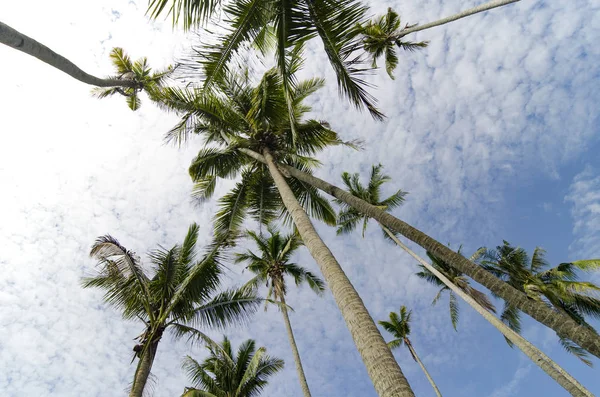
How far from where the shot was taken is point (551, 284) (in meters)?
15.9

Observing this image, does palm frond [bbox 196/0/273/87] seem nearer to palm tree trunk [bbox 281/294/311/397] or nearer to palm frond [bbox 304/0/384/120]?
palm frond [bbox 304/0/384/120]

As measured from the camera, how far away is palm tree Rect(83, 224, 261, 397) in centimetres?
863

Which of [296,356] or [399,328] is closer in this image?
[296,356]

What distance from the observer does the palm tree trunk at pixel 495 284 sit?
3.88 m

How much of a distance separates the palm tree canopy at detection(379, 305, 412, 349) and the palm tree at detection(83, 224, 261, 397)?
16.5 m

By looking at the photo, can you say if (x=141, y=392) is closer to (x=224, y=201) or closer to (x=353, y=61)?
(x=224, y=201)

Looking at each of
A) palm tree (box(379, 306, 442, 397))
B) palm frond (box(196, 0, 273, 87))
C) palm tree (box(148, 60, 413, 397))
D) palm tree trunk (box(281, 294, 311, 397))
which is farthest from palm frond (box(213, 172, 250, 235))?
palm tree (box(379, 306, 442, 397))

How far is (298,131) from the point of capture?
32.6ft

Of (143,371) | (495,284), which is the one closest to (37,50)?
(495,284)

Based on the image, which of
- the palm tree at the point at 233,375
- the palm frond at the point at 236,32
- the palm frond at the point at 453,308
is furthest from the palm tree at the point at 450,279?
the palm frond at the point at 236,32

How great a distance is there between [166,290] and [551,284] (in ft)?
59.6

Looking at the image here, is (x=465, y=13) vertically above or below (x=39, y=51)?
above

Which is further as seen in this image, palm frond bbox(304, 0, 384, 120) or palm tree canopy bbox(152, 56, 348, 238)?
palm tree canopy bbox(152, 56, 348, 238)

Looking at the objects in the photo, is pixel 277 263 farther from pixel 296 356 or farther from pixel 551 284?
pixel 551 284
